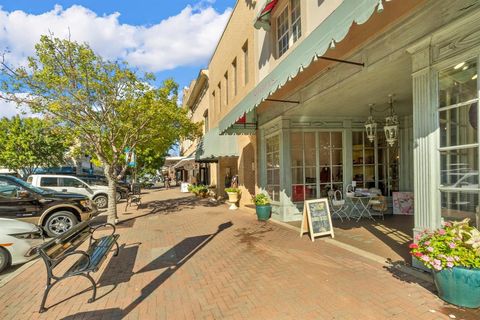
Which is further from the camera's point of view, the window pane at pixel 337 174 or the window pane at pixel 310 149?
the window pane at pixel 337 174

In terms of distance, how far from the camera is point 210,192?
19438 mm

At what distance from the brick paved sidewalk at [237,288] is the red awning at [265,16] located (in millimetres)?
7154

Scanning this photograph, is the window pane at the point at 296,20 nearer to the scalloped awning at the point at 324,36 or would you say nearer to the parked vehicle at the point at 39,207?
the scalloped awning at the point at 324,36

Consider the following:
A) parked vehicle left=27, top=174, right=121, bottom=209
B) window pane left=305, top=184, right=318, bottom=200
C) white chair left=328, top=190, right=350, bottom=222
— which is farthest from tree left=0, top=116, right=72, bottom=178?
white chair left=328, top=190, right=350, bottom=222

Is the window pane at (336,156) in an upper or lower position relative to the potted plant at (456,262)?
upper

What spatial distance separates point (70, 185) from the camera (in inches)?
580

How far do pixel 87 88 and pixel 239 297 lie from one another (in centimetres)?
784

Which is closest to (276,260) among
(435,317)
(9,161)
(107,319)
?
(435,317)

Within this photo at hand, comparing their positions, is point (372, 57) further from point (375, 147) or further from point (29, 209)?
point (29, 209)

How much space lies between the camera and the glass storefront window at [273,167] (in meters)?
9.45

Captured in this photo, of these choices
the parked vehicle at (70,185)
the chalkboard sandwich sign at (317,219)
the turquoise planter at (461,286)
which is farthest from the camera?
the parked vehicle at (70,185)

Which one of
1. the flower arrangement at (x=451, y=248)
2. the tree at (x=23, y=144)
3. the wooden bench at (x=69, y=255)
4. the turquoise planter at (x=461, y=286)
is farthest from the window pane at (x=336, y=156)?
the tree at (x=23, y=144)

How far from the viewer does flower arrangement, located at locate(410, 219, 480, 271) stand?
3.14 meters

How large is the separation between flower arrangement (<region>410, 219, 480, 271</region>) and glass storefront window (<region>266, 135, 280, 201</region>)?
237 inches
